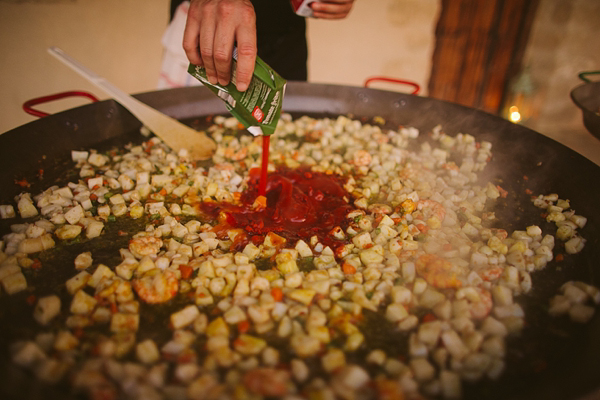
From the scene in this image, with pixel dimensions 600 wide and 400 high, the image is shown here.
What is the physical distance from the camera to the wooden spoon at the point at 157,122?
2.06 m

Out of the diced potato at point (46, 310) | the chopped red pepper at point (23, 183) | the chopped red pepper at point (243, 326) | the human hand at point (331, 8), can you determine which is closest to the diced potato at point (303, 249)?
the chopped red pepper at point (243, 326)

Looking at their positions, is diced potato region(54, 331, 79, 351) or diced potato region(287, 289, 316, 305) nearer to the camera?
diced potato region(54, 331, 79, 351)

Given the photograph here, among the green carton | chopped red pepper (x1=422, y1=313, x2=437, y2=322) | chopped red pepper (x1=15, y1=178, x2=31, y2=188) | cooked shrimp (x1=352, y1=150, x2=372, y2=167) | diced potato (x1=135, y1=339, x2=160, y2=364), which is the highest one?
the green carton

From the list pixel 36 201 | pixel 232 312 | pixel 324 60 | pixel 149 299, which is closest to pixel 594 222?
pixel 232 312

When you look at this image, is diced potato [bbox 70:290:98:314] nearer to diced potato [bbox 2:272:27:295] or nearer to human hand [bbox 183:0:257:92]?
diced potato [bbox 2:272:27:295]

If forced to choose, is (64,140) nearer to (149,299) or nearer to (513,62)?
(149,299)

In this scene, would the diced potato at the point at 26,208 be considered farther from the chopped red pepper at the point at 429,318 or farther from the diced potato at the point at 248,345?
the chopped red pepper at the point at 429,318

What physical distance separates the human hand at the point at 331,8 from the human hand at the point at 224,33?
3.09 feet

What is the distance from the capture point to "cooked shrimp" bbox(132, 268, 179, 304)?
131 centimetres

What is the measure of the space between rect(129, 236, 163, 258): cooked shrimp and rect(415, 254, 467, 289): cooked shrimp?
3.47 ft

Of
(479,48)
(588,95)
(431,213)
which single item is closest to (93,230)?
(431,213)

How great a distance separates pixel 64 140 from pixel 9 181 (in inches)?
14.1

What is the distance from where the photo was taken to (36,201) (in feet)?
5.47

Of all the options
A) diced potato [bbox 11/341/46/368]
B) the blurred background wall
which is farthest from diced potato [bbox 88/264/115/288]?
the blurred background wall
